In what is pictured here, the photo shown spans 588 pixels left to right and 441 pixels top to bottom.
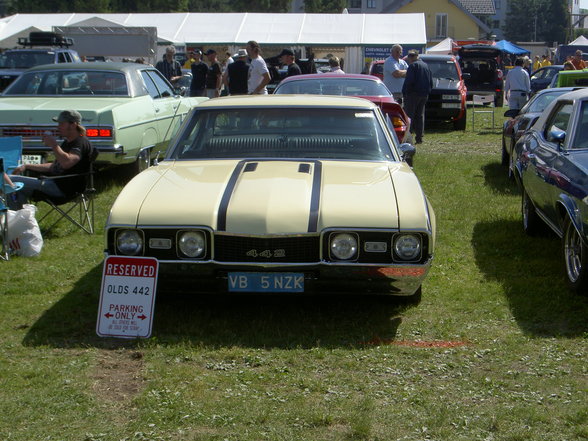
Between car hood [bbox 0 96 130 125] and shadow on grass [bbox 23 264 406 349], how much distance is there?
13.6ft

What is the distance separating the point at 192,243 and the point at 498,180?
7.61 m

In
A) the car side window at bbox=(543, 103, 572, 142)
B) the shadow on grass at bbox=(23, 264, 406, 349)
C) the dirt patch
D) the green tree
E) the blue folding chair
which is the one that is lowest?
the shadow on grass at bbox=(23, 264, 406, 349)

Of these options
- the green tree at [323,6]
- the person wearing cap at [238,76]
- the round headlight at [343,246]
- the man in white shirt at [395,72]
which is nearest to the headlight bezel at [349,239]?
the round headlight at [343,246]

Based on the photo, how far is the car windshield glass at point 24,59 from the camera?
20.4 m

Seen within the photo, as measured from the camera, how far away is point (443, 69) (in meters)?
21.1

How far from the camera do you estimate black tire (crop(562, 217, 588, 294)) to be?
236 inches

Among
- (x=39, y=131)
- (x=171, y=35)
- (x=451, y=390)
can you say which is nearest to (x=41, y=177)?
(x=39, y=131)

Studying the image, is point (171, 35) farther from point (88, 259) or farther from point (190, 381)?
point (190, 381)

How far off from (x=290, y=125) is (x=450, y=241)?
2396 millimetres

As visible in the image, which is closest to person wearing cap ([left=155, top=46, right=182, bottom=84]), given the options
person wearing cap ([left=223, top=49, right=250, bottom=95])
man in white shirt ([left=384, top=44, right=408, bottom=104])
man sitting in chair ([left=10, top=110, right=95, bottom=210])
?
person wearing cap ([left=223, top=49, right=250, bottom=95])

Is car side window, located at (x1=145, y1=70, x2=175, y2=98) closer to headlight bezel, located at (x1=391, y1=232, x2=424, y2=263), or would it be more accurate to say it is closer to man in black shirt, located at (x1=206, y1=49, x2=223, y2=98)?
man in black shirt, located at (x1=206, y1=49, x2=223, y2=98)

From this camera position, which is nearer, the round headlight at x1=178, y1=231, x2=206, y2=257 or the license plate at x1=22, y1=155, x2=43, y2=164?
the round headlight at x1=178, y1=231, x2=206, y2=257

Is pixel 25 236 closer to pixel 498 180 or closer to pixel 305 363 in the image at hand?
pixel 305 363

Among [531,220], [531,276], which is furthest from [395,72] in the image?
[531,276]
